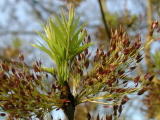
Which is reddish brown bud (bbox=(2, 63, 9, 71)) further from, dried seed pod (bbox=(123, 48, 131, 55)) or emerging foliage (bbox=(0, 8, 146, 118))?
dried seed pod (bbox=(123, 48, 131, 55))

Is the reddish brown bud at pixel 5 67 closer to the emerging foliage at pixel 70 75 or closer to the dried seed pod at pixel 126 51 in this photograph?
the emerging foliage at pixel 70 75

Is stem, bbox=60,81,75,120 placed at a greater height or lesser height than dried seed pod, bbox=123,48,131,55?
lesser

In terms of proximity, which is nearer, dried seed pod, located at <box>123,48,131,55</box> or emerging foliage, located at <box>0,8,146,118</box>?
emerging foliage, located at <box>0,8,146,118</box>

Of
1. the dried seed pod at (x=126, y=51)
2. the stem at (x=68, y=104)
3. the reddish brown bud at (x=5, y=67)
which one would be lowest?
the stem at (x=68, y=104)

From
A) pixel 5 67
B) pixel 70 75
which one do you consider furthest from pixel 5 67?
pixel 70 75

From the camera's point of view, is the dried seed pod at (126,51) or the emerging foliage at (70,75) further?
the dried seed pod at (126,51)

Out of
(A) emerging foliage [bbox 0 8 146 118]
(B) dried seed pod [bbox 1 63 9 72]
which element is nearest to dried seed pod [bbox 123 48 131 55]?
(A) emerging foliage [bbox 0 8 146 118]

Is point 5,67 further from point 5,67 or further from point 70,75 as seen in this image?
point 70,75

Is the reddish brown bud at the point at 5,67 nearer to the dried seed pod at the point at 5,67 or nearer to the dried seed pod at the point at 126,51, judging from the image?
the dried seed pod at the point at 5,67

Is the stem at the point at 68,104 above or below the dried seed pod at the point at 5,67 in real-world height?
below

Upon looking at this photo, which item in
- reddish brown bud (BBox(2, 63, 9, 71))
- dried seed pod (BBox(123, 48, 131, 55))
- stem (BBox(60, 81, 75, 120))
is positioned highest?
dried seed pod (BBox(123, 48, 131, 55))

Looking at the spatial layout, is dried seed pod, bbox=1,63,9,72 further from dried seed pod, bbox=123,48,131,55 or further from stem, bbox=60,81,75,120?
dried seed pod, bbox=123,48,131,55

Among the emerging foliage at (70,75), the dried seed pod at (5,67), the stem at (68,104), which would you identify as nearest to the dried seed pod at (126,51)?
the emerging foliage at (70,75)

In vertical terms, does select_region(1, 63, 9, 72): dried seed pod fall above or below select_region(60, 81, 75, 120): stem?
above
